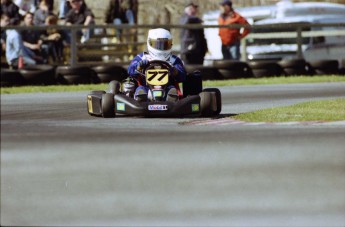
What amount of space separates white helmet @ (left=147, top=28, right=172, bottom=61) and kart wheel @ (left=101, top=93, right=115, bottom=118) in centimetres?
23

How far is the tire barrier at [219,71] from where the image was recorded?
4445 mm

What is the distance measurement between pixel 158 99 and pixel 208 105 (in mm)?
214

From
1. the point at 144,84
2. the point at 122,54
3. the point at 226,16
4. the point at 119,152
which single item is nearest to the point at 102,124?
the point at 119,152

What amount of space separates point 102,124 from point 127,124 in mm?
199

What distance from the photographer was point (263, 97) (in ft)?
12.2

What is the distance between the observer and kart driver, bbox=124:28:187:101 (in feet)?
10.1

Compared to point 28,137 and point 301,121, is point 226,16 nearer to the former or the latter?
point 28,137

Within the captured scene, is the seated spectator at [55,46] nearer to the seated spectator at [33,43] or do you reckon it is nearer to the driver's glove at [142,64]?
the seated spectator at [33,43]

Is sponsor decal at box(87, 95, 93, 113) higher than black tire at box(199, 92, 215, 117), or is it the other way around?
sponsor decal at box(87, 95, 93, 113)

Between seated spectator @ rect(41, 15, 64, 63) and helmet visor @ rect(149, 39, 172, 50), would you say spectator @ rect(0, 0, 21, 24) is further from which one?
helmet visor @ rect(149, 39, 172, 50)

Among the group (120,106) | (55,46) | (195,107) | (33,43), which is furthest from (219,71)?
(55,46)

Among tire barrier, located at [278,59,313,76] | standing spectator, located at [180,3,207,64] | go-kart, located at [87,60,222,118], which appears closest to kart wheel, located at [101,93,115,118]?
go-kart, located at [87,60,222,118]

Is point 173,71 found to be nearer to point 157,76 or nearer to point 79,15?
point 157,76

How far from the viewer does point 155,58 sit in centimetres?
340
